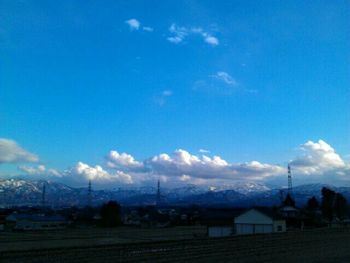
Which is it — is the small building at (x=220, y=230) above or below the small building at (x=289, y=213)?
below

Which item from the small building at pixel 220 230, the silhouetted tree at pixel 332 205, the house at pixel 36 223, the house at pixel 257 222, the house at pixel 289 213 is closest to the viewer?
the house at pixel 257 222

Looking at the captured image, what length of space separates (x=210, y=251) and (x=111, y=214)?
63.9 meters

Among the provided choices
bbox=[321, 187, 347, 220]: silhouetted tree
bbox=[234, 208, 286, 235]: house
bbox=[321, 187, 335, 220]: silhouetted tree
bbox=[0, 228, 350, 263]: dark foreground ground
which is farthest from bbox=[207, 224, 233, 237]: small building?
bbox=[321, 187, 347, 220]: silhouetted tree

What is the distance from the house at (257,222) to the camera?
47.1 m

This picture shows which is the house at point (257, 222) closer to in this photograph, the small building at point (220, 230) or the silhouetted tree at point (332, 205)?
the small building at point (220, 230)

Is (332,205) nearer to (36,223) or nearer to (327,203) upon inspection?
(327,203)

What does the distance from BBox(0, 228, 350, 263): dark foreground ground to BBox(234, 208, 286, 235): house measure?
9.81 m

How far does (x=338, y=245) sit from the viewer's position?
1401 inches

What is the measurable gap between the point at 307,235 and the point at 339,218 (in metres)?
57.5

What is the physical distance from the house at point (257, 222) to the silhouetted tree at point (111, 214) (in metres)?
44.5

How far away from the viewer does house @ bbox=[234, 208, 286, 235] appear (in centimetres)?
4706

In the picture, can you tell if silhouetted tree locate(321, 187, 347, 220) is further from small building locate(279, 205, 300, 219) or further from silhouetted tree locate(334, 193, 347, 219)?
small building locate(279, 205, 300, 219)

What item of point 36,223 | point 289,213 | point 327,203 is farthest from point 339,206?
point 36,223

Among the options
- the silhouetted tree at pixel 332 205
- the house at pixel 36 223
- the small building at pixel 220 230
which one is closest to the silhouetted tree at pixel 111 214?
the house at pixel 36 223
